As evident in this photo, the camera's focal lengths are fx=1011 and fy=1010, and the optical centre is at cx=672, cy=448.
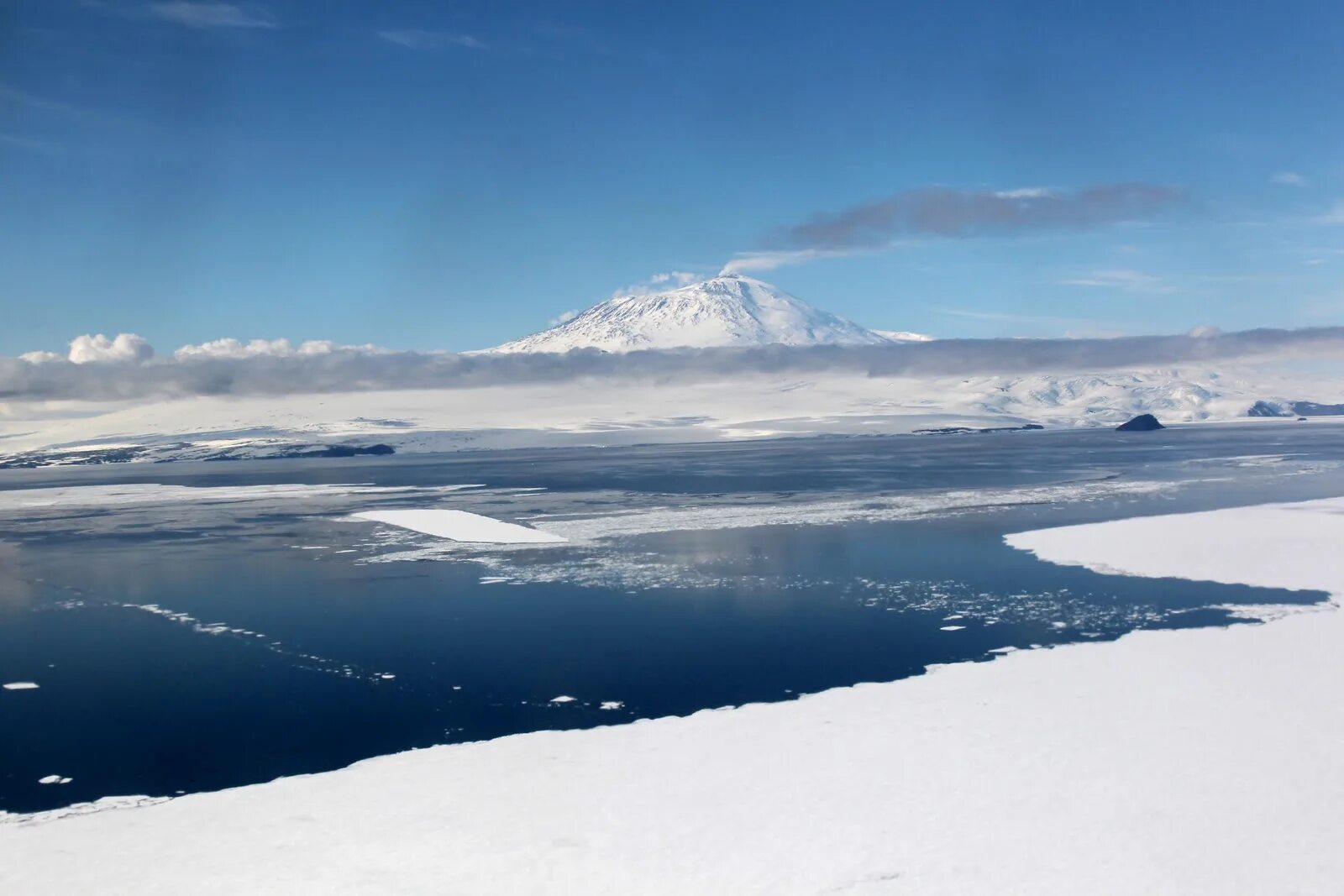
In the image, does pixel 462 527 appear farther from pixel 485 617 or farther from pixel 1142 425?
pixel 1142 425

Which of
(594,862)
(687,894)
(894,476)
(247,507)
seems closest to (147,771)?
(594,862)

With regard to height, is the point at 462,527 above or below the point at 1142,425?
below

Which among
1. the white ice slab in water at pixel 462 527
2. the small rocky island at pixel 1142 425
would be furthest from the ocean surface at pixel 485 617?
the small rocky island at pixel 1142 425

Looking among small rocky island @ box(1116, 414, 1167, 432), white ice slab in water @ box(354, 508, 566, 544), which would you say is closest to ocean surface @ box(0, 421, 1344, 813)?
white ice slab in water @ box(354, 508, 566, 544)

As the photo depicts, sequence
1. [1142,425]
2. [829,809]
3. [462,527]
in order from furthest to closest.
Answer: [1142,425]
[462,527]
[829,809]

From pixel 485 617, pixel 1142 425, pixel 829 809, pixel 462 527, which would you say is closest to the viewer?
pixel 829 809

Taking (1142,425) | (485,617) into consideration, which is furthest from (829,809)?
(1142,425)

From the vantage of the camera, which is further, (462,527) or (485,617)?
(462,527)
